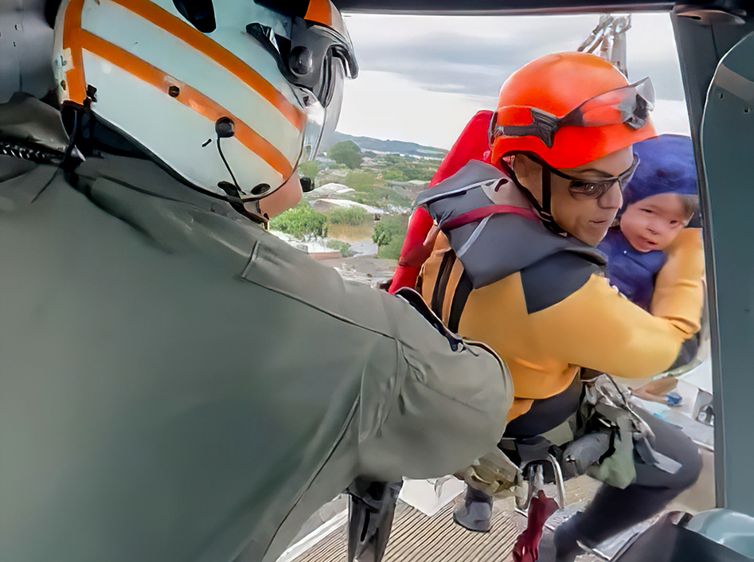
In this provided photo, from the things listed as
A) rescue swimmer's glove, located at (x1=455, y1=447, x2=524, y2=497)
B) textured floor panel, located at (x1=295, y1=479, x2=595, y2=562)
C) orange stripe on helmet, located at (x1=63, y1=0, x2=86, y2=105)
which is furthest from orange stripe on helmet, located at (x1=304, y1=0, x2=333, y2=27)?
textured floor panel, located at (x1=295, y1=479, x2=595, y2=562)

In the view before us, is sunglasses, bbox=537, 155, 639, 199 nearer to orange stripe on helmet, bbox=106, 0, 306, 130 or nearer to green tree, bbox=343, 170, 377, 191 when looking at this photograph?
green tree, bbox=343, 170, 377, 191

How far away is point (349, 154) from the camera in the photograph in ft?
6.18

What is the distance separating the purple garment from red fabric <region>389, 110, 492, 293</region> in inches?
18.0

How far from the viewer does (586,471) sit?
5.22 ft

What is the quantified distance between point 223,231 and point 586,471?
1296mm

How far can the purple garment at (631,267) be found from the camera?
60.2 inches

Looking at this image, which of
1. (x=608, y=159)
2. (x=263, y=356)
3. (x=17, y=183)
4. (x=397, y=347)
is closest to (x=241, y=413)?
(x=263, y=356)

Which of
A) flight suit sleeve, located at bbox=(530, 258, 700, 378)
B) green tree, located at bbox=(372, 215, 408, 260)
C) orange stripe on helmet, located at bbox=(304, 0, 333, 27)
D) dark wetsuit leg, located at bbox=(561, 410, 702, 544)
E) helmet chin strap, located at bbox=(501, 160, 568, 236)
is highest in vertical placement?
orange stripe on helmet, located at bbox=(304, 0, 333, 27)

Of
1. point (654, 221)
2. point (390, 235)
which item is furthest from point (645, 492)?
point (390, 235)

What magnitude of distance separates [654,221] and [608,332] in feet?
1.92

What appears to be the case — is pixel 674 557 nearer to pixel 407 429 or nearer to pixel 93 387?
pixel 407 429

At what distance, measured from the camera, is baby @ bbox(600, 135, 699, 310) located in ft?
4.92

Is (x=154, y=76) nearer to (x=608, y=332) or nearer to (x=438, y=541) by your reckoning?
(x=608, y=332)

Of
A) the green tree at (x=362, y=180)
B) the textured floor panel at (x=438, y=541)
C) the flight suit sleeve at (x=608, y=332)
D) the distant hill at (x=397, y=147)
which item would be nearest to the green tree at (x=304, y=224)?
the green tree at (x=362, y=180)
